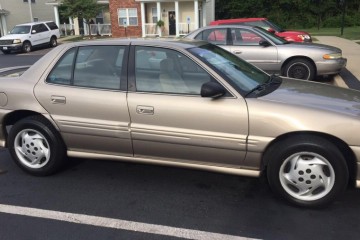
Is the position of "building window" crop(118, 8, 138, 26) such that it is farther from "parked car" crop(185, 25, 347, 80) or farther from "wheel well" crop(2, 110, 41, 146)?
"wheel well" crop(2, 110, 41, 146)

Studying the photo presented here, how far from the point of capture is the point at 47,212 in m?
3.62

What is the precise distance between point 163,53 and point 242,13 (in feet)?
125

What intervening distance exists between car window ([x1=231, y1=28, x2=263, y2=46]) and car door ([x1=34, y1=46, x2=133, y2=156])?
6131 millimetres

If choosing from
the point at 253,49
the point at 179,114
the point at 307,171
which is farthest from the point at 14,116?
the point at 253,49

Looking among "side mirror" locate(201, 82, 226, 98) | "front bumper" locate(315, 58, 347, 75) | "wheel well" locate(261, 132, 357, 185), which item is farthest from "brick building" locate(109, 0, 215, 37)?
"wheel well" locate(261, 132, 357, 185)

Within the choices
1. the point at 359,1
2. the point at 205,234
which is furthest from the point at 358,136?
the point at 359,1

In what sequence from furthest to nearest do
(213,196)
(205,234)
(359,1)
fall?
(359,1) → (213,196) → (205,234)

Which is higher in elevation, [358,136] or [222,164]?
[358,136]

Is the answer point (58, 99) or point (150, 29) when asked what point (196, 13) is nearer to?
point (150, 29)

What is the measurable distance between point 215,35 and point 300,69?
88.6 inches

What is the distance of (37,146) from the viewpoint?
14.2 feet

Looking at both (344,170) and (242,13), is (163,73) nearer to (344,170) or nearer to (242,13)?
(344,170)

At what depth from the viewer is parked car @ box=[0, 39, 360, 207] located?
3443mm

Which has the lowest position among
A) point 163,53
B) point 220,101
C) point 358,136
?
point 358,136
